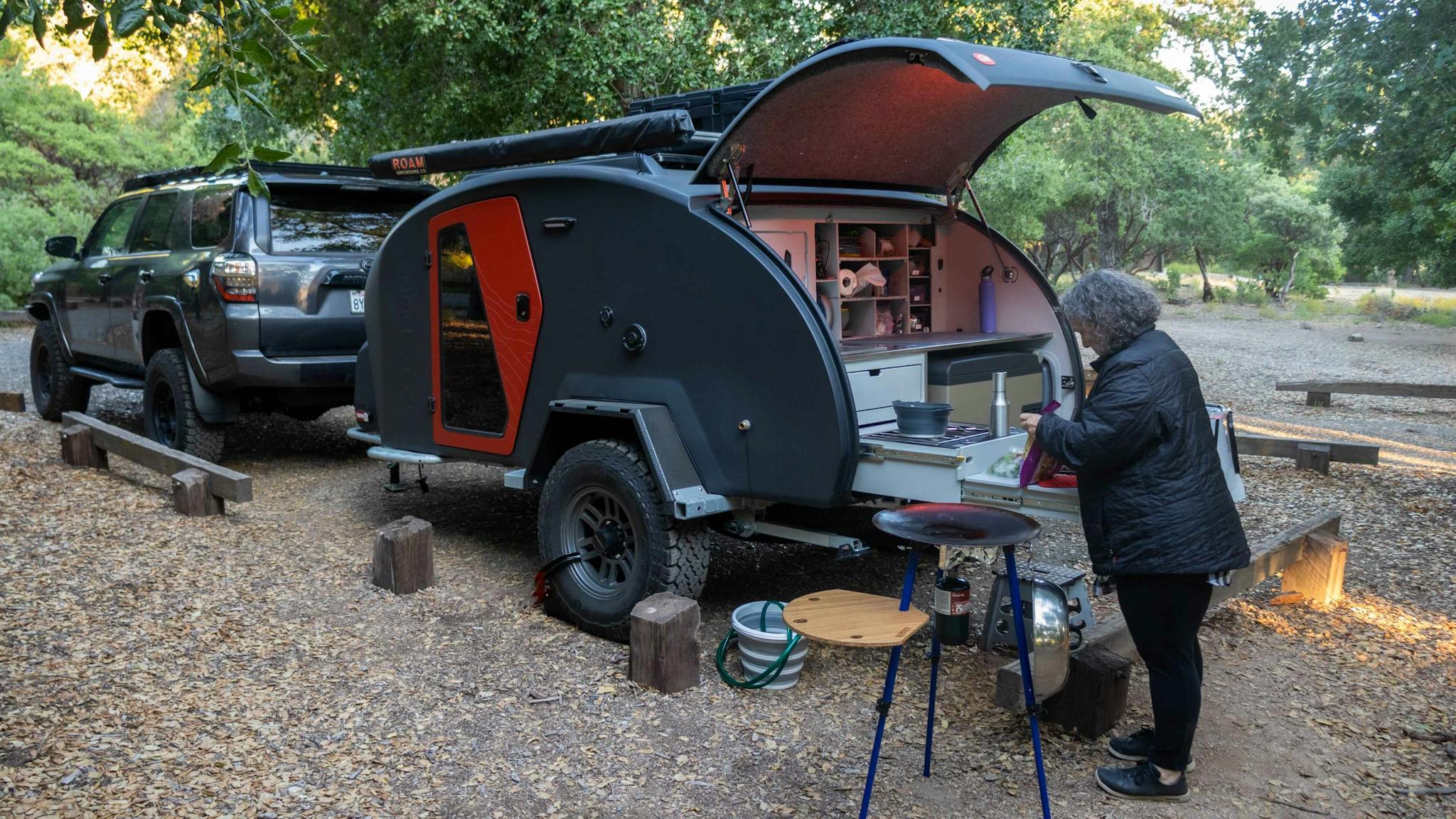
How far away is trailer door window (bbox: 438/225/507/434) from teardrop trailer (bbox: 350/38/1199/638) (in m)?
0.02

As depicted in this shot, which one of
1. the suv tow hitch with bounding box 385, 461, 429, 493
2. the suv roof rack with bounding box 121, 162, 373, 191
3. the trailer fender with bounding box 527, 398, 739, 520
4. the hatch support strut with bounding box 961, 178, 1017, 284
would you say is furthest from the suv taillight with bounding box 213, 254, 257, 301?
the hatch support strut with bounding box 961, 178, 1017, 284

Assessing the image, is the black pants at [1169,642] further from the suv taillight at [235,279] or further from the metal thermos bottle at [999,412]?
the suv taillight at [235,279]

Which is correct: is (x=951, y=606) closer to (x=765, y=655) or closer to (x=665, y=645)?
(x=765, y=655)

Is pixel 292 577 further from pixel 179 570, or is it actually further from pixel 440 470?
pixel 440 470

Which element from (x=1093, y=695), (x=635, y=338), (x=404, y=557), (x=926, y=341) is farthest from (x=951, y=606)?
(x=404, y=557)

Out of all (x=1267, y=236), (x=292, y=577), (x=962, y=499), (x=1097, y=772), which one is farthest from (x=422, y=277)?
(x=1267, y=236)

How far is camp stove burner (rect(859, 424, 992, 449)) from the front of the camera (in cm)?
433

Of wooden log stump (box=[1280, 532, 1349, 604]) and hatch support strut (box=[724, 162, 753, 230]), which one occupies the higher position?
hatch support strut (box=[724, 162, 753, 230])

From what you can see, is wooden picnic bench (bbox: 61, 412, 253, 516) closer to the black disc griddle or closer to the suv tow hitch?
the suv tow hitch

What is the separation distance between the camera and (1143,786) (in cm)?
357

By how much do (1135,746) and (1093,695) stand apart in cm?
23

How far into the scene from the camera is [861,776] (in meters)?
3.75

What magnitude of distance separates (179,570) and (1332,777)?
206 inches

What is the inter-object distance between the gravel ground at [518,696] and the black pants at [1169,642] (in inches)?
8.8
